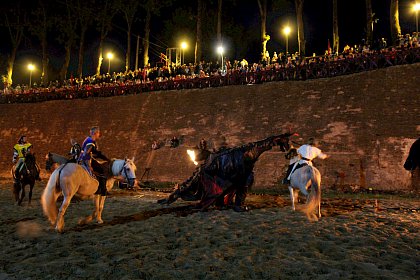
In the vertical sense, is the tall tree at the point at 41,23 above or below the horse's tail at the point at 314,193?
above

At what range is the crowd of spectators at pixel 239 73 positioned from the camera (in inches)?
707

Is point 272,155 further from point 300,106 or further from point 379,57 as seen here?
point 379,57

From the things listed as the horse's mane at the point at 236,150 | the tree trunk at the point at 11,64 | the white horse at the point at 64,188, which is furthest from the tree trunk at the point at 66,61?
the white horse at the point at 64,188

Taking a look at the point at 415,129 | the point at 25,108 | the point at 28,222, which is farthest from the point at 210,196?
the point at 25,108

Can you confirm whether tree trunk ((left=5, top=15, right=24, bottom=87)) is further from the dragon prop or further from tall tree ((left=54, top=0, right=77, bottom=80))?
the dragon prop

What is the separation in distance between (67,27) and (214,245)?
127ft

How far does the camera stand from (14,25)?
130 ft

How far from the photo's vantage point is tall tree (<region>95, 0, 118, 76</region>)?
36812 millimetres

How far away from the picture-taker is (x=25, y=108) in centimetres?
2981

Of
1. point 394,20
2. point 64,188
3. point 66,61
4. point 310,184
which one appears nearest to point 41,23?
point 66,61

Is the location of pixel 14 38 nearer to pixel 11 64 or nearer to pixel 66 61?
pixel 11 64

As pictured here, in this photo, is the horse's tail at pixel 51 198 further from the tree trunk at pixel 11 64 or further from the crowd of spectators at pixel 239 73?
the tree trunk at pixel 11 64

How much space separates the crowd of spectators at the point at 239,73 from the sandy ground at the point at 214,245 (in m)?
10.4

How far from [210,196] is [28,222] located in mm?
4651
